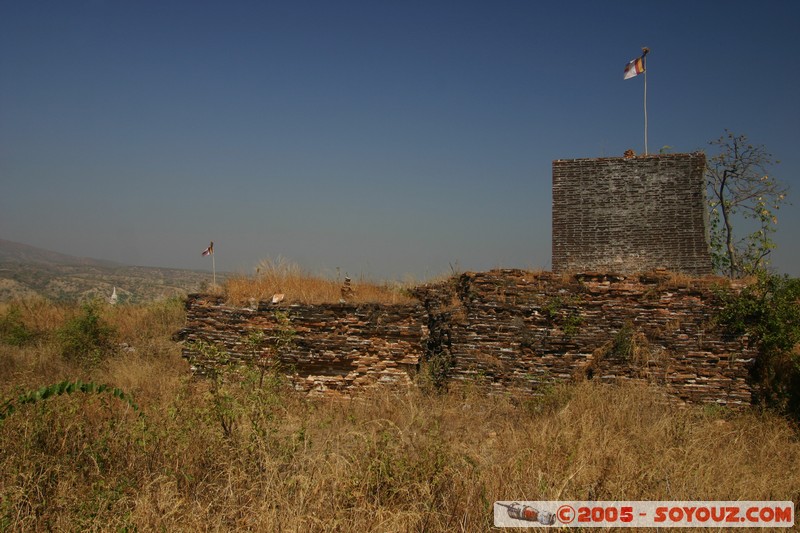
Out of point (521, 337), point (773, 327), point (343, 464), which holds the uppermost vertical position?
point (773, 327)

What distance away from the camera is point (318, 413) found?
732 centimetres

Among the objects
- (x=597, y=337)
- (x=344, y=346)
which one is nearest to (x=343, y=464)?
(x=344, y=346)

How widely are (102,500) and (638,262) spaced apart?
10.1 meters

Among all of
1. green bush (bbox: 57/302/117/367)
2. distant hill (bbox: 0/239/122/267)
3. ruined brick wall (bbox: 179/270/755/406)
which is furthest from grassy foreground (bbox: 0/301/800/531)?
distant hill (bbox: 0/239/122/267)

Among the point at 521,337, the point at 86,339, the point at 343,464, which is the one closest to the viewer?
the point at 343,464

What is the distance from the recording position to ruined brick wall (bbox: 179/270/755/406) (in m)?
7.68

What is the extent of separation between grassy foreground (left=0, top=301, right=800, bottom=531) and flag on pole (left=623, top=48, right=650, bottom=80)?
9141 mm

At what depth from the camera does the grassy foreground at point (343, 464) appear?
13.3 feet

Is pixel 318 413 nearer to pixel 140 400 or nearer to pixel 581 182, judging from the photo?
pixel 140 400

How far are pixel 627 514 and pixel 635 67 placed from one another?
12.1 meters

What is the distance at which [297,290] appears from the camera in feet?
29.6

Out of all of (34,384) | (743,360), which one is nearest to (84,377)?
(34,384)

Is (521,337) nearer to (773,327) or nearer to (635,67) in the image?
(773,327)

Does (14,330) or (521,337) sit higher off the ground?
(521,337)
